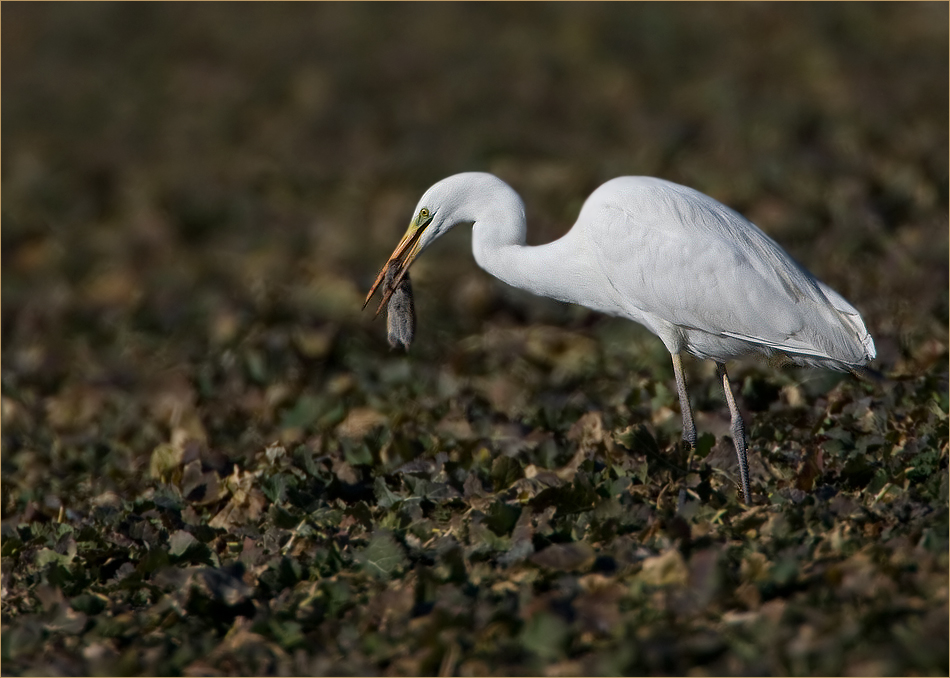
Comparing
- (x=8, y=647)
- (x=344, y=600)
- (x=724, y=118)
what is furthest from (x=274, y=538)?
(x=724, y=118)

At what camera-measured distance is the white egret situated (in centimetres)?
496

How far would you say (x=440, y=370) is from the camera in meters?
7.24

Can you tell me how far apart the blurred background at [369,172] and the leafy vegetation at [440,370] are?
0.15 feet

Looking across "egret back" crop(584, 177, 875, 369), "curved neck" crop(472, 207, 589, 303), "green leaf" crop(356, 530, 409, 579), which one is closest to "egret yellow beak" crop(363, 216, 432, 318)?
"curved neck" crop(472, 207, 589, 303)

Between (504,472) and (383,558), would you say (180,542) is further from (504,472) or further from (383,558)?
(504,472)

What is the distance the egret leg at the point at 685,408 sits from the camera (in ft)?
16.8

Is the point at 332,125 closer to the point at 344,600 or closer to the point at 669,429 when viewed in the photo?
the point at 669,429

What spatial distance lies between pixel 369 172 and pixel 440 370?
18.0 feet

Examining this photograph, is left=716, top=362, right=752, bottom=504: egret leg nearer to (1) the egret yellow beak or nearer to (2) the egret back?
(2) the egret back

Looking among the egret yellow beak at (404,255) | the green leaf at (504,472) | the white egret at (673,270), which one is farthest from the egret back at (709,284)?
the green leaf at (504,472)

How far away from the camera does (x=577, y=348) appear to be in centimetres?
728

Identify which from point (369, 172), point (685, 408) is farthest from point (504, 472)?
point (369, 172)

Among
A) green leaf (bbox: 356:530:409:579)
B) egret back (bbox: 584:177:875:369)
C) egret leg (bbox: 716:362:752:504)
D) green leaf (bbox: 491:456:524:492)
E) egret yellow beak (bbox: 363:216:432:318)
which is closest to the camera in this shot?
green leaf (bbox: 356:530:409:579)

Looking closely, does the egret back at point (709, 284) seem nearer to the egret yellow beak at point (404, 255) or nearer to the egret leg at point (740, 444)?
the egret leg at point (740, 444)
